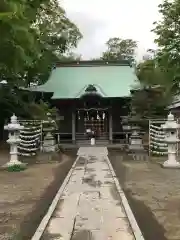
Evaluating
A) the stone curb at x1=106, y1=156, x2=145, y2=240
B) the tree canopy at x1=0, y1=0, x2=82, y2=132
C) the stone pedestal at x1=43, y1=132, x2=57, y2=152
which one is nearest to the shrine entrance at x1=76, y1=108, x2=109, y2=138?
the tree canopy at x1=0, y1=0, x2=82, y2=132

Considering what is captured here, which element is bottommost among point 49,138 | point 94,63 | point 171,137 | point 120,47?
point 49,138

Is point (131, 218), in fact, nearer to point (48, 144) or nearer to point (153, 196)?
point (153, 196)

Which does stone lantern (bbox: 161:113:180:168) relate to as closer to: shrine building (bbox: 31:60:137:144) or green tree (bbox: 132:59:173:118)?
green tree (bbox: 132:59:173:118)

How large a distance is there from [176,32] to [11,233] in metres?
20.9

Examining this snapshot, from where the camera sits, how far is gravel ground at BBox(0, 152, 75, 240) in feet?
20.5

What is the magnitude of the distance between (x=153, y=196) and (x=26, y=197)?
2875 mm

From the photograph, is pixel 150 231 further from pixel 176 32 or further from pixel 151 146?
pixel 176 32

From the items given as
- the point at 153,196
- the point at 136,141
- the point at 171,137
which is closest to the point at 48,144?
the point at 136,141

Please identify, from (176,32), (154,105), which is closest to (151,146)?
(154,105)

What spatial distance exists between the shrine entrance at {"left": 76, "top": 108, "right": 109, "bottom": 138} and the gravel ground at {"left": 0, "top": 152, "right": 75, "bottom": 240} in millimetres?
11914

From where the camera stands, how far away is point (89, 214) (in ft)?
22.6

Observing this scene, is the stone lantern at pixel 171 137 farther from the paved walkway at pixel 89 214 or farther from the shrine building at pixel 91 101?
the shrine building at pixel 91 101

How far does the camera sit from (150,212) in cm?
731

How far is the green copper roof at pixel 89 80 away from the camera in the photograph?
25844mm
